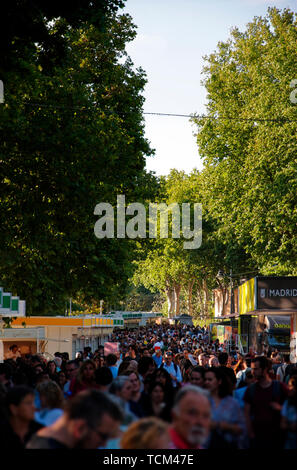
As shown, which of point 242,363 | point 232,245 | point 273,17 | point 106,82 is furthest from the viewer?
point 232,245

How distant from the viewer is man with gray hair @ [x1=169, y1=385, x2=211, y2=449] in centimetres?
462

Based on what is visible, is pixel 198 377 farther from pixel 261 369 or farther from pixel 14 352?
pixel 14 352

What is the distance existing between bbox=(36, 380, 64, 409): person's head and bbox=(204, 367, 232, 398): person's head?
1582mm

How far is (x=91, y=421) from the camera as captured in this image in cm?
416

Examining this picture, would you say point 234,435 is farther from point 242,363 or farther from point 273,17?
point 273,17

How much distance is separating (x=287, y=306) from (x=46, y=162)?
782 cm

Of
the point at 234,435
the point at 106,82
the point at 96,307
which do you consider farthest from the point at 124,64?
the point at 96,307

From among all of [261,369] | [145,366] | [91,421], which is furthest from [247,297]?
[91,421]

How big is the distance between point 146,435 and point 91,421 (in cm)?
42

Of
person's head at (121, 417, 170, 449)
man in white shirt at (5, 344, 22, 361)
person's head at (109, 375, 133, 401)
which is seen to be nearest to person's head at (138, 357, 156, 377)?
person's head at (109, 375, 133, 401)

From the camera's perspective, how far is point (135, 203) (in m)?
27.2

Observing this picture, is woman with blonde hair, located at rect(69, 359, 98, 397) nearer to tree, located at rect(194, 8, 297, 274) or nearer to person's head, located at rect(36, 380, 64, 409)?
person's head, located at rect(36, 380, 64, 409)

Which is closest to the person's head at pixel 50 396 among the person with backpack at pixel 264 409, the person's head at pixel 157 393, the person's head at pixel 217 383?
the person's head at pixel 157 393

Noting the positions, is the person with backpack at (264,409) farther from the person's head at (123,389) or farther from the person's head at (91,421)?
the person's head at (91,421)
